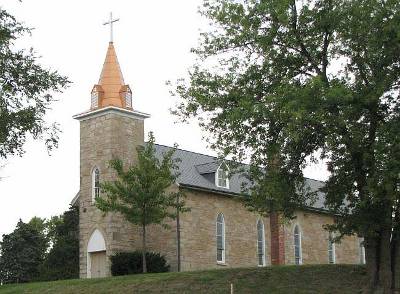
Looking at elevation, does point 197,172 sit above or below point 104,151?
below

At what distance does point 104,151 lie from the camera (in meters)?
44.0

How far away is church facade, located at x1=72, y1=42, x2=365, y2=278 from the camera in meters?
43.0

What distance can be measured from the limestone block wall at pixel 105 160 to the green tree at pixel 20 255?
18.3 metres

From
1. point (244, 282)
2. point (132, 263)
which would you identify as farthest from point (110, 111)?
point (244, 282)

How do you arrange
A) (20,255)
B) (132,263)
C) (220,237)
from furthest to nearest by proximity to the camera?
(20,255)
(220,237)
(132,263)

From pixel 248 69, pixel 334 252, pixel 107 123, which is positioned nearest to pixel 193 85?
pixel 248 69

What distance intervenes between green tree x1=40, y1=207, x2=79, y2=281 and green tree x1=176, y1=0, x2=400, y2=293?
23.4 m

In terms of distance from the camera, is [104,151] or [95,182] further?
[95,182]

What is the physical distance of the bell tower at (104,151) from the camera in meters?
43.0

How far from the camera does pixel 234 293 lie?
29.0 m

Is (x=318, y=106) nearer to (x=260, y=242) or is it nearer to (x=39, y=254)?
(x=260, y=242)

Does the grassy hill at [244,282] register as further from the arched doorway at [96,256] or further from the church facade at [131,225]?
the arched doorway at [96,256]

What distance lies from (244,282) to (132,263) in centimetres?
1190

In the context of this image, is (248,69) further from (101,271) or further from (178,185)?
(101,271)
